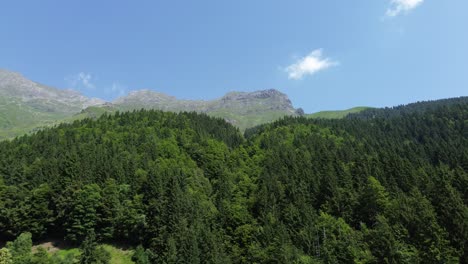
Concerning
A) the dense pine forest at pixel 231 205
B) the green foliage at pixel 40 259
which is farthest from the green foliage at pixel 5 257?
the green foliage at pixel 40 259

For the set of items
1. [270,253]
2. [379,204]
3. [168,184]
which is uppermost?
[168,184]

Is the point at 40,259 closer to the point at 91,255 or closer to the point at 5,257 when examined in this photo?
the point at 5,257

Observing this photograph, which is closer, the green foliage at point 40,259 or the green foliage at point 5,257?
the green foliage at point 40,259

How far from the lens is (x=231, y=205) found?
278ft

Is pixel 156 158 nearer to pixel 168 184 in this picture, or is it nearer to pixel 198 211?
pixel 168 184

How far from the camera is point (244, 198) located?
93750mm

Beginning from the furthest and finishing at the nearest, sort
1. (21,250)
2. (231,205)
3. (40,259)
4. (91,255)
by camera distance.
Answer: (231,205) → (21,250) → (91,255) → (40,259)

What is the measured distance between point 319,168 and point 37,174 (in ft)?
270

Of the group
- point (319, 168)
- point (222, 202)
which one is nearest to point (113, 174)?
point (222, 202)

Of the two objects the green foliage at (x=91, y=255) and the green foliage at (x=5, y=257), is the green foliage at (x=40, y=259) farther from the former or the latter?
the green foliage at (x=91, y=255)

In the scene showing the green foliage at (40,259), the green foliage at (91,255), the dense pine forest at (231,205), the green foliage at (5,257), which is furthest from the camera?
the dense pine forest at (231,205)

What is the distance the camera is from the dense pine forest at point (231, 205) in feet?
201

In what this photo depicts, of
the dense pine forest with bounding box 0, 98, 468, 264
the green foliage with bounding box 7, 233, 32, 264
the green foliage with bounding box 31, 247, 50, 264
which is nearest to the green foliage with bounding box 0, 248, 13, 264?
the dense pine forest with bounding box 0, 98, 468, 264

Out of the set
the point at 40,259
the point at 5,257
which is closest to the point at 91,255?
the point at 40,259
